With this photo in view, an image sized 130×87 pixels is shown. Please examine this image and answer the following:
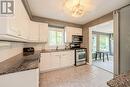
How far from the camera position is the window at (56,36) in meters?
4.77

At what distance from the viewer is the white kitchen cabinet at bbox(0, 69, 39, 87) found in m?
1.29

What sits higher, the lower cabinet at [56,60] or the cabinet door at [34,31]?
the cabinet door at [34,31]

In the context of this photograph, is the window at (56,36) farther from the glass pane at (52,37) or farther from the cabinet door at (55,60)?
the cabinet door at (55,60)

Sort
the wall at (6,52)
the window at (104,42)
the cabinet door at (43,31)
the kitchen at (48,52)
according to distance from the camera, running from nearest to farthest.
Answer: the wall at (6,52) → the kitchen at (48,52) → the cabinet door at (43,31) → the window at (104,42)

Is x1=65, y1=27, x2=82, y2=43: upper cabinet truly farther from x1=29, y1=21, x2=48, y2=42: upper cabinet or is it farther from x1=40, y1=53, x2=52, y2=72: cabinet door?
x1=40, y1=53, x2=52, y2=72: cabinet door

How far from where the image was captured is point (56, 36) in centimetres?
495

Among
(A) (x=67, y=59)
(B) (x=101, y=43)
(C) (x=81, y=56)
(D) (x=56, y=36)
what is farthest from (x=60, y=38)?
(B) (x=101, y=43)

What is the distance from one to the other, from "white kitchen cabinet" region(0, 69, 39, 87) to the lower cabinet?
7.26 feet

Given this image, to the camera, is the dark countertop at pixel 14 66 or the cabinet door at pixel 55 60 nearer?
the dark countertop at pixel 14 66

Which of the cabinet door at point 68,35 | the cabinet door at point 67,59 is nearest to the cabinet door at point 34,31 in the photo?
the cabinet door at point 67,59

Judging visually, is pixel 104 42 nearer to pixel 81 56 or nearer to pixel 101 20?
pixel 81 56

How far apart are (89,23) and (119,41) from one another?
7.24ft

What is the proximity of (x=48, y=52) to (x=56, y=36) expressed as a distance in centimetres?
131

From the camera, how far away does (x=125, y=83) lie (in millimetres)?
899
